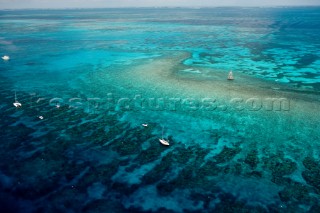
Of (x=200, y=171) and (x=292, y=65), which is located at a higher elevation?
(x=292, y=65)

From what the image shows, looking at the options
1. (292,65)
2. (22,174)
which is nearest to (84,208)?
(22,174)

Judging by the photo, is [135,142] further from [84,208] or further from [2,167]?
[2,167]

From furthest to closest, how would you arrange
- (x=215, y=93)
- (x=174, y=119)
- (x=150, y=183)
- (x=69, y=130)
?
(x=215, y=93) → (x=174, y=119) → (x=69, y=130) → (x=150, y=183)

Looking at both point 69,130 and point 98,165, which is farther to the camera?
point 69,130

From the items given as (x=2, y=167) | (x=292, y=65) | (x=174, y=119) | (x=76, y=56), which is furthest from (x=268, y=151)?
(x=76, y=56)

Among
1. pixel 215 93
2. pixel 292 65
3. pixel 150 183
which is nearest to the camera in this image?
pixel 150 183

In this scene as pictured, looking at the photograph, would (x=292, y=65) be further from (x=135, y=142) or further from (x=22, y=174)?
(x=22, y=174)
